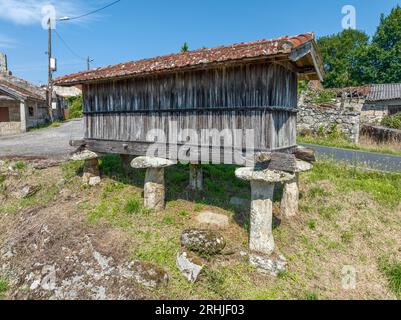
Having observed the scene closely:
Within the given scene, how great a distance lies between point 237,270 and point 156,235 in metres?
1.92

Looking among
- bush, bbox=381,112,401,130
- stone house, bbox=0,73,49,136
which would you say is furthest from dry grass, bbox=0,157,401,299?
stone house, bbox=0,73,49,136

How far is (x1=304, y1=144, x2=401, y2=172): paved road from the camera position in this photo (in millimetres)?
10219

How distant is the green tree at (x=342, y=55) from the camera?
131ft

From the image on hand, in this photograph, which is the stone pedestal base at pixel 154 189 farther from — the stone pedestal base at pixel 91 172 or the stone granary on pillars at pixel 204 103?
the stone pedestal base at pixel 91 172

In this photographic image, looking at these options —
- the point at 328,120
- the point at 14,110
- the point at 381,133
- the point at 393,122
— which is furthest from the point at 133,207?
the point at 393,122

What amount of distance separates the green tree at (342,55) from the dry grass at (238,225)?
34.7 metres

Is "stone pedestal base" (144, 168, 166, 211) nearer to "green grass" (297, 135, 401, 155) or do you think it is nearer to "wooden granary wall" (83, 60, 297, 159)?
"wooden granary wall" (83, 60, 297, 159)

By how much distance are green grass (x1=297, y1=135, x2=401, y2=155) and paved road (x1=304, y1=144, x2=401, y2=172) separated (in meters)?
0.72

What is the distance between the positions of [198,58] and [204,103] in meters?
0.92

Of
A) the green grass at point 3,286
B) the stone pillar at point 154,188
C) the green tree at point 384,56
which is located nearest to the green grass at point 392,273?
the stone pillar at point 154,188

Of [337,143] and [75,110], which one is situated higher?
[75,110]

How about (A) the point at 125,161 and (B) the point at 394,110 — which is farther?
(B) the point at 394,110

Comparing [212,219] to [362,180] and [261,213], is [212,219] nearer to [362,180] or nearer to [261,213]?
[261,213]

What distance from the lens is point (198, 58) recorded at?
5.86 m
